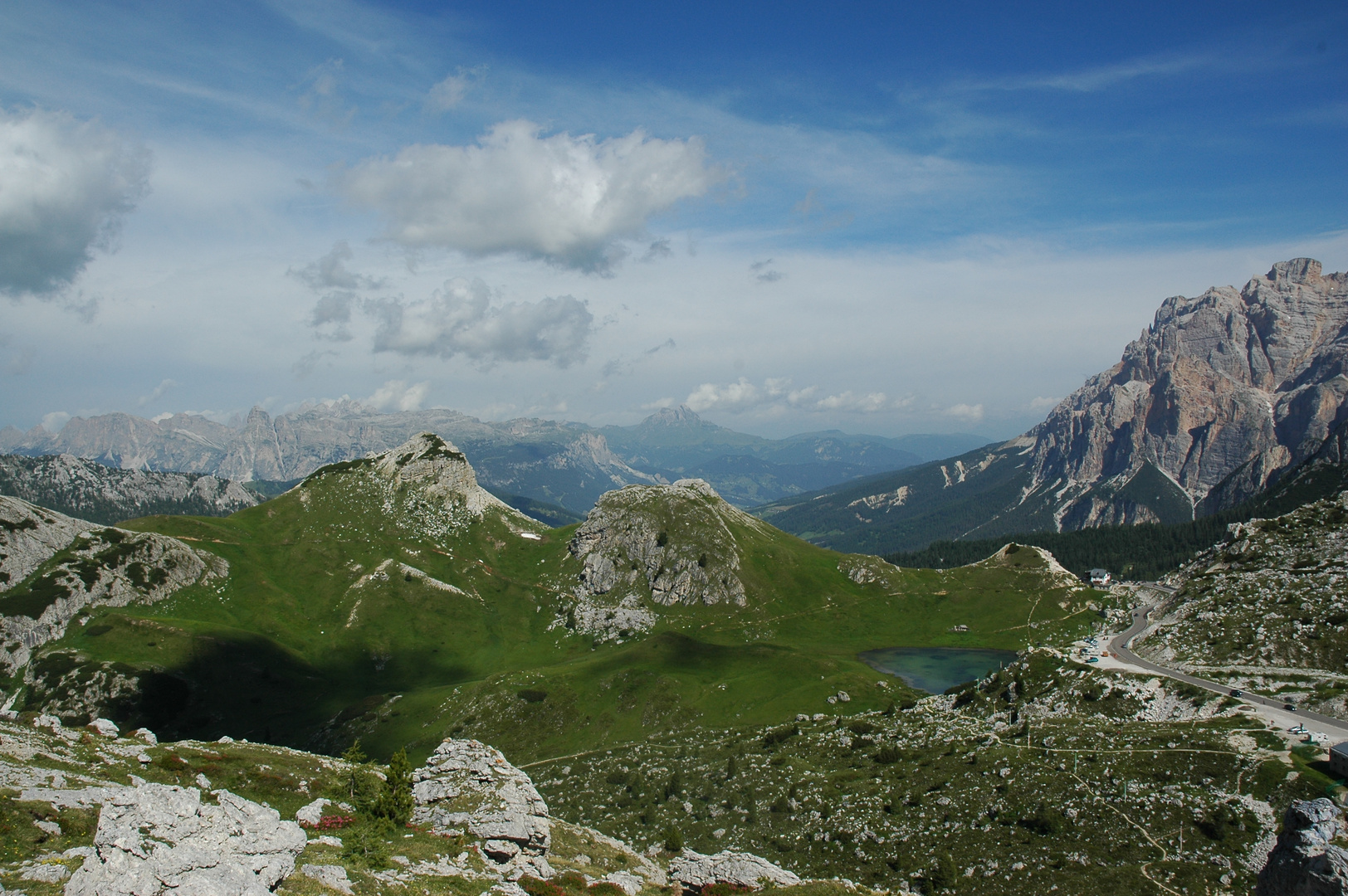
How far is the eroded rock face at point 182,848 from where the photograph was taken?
23.0 meters

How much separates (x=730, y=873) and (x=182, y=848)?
31.6 m

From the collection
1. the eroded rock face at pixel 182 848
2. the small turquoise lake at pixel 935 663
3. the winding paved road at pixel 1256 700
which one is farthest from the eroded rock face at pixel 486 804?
the small turquoise lake at pixel 935 663

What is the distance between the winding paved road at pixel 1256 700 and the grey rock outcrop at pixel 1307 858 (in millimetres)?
61497

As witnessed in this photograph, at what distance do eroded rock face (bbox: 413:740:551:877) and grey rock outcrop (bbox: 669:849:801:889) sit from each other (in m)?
9.62

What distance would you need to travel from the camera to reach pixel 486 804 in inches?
1884

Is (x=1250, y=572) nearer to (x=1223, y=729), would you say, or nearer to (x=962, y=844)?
(x=1223, y=729)

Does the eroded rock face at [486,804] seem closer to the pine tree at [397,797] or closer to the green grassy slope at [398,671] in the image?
the pine tree at [397,797]

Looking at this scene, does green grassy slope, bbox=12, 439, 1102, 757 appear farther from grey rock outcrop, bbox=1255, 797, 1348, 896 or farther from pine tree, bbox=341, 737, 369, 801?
grey rock outcrop, bbox=1255, 797, 1348, 896

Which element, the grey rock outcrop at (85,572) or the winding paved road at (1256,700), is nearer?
the winding paved road at (1256,700)

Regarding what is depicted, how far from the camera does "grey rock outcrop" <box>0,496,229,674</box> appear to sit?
159875 mm

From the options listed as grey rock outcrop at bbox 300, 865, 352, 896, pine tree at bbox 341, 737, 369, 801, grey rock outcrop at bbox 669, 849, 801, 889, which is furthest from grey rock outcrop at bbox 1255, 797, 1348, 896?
pine tree at bbox 341, 737, 369, 801

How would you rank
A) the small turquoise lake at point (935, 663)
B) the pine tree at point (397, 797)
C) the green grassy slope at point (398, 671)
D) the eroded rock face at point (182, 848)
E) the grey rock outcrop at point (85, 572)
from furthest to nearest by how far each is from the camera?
1. the grey rock outcrop at point (85, 572)
2. the small turquoise lake at point (935, 663)
3. the green grassy slope at point (398, 671)
4. the pine tree at point (397, 797)
5. the eroded rock face at point (182, 848)

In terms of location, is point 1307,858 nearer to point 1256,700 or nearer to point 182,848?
point 182,848

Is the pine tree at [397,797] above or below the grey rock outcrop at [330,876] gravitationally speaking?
below
